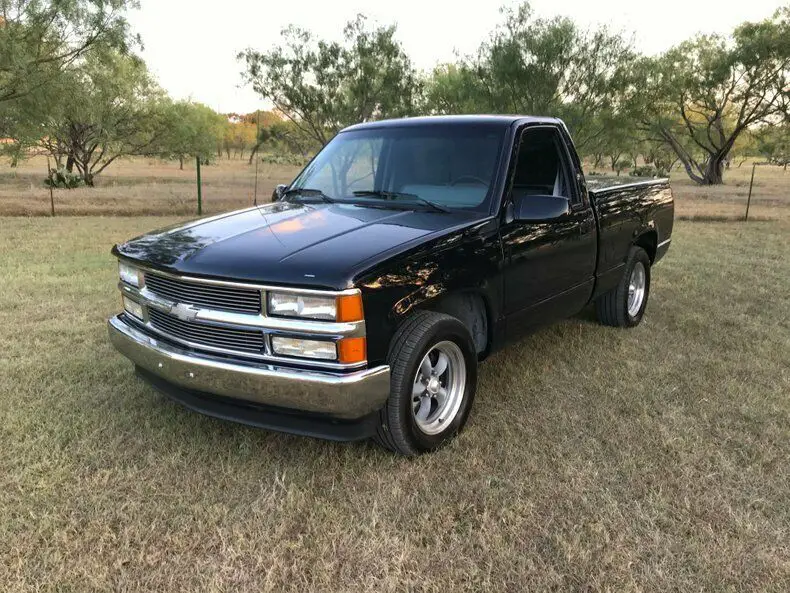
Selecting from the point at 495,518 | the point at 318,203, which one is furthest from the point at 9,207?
the point at 495,518

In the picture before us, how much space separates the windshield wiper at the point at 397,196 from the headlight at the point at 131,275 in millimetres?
1432

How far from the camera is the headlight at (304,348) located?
2566mm

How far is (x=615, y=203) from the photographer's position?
4.77m

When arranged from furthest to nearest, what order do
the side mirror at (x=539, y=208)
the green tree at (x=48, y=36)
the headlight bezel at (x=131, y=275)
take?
1. the green tree at (x=48, y=36)
2. the side mirror at (x=539, y=208)
3. the headlight bezel at (x=131, y=275)

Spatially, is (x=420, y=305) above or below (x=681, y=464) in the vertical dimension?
above

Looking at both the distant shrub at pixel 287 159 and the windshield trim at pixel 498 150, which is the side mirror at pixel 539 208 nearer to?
the windshield trim at pixel 498 150

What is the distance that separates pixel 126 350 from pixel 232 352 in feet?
2.97

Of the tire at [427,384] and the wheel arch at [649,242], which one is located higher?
the wheel arch at [649,242]

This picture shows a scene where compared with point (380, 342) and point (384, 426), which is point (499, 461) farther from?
point (380, 342)

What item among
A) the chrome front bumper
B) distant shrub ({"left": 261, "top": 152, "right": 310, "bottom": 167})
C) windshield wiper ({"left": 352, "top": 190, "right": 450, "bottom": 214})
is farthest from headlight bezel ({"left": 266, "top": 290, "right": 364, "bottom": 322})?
distant shrub ({"left": 261, "top": 152, "right": 310, "bottom": 167})

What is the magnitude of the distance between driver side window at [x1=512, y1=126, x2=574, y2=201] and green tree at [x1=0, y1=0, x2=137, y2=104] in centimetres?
1608

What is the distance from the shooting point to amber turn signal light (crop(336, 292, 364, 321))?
8.20 ft

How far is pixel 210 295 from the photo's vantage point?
275cm

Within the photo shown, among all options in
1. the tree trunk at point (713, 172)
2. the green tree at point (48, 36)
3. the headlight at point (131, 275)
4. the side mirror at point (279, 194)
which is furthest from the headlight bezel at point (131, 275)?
the tree trunk at point (713, 172)
